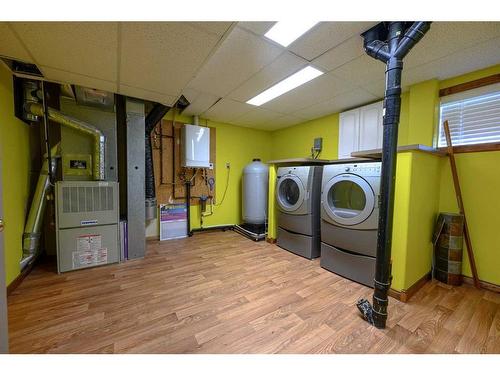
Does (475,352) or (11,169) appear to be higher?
(11,169)

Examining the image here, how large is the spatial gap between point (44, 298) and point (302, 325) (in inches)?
81.1

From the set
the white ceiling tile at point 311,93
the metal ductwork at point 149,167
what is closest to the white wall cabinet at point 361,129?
the white ceiling tile at point 311,93

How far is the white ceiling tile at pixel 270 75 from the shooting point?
5.93 feet

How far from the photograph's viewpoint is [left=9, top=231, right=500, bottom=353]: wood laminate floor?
120cm

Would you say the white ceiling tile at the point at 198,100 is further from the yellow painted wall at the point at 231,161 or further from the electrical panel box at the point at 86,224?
the electrical panel box at the point at 86,224

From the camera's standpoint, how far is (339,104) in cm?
283

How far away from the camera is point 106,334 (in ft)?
4.17

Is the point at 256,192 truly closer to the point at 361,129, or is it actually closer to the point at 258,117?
the point at 258,117

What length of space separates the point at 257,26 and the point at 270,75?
2.28ft

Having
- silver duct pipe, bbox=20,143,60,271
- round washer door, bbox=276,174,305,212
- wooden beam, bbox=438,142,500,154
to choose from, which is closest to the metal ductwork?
silver duct pipe, bbox=20,143,60,271

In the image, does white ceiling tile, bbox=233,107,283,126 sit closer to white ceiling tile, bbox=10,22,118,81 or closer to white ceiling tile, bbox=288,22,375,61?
white ceiling tile, bbox=288,22,375,61

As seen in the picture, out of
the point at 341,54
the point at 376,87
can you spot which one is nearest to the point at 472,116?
the point at 376,87
